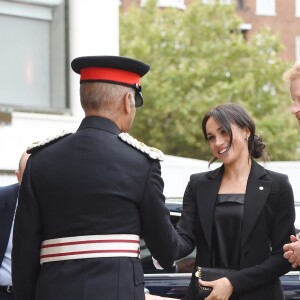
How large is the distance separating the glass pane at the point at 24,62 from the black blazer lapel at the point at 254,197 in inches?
386

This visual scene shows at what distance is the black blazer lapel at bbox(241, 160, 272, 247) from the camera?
5512 mm

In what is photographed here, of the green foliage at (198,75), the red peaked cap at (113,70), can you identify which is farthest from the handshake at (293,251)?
the green foliage at (198,75)

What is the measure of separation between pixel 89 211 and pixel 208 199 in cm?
134

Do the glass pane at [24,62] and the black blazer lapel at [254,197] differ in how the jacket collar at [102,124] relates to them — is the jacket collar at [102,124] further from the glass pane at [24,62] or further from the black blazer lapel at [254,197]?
the glass pane at [24,62]

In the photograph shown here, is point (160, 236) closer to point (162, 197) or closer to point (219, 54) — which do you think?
point (162, 197)

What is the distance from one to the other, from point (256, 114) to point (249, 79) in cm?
187

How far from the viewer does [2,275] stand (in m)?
5.95

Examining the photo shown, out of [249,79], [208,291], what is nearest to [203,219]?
[208,291]

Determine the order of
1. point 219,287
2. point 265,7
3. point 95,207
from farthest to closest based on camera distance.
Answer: point 265,7
point 219,287
point 95,207

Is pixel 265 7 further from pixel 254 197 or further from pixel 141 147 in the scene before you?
pixel 141 147

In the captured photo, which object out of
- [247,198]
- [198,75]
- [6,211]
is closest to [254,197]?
[247,198]

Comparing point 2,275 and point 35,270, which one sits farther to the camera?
point 2,275

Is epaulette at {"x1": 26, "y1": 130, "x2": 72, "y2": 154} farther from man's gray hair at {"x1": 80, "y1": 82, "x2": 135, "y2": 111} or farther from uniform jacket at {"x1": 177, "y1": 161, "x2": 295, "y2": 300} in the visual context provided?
uniform jacket at {"x1": 177, "y1": 161, "x2": 295, "y2": 300}

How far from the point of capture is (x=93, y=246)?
14.6 feet
